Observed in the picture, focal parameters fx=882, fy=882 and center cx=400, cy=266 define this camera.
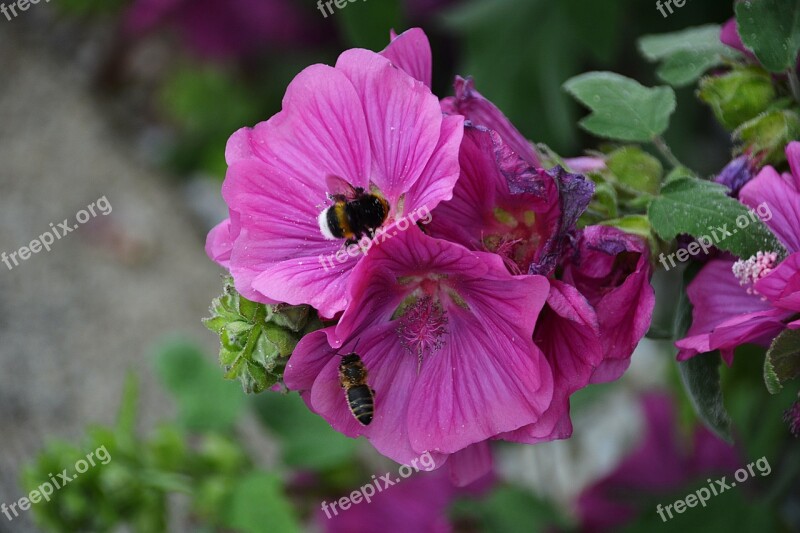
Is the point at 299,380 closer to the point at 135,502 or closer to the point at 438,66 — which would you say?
the point at 135,502

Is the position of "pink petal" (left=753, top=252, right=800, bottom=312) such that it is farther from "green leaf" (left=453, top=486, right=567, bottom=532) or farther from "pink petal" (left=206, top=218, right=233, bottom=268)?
"green leaf" (left=453, top=486, right=567, bottom=532)

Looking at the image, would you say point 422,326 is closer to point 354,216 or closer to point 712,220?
point 354,216

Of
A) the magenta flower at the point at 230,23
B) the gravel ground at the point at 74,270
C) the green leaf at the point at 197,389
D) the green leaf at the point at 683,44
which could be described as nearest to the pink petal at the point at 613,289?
the green leaf at the point at 683,44

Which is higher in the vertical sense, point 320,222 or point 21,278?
point 21,278

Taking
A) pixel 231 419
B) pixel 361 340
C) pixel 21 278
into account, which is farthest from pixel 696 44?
pixel 21 278

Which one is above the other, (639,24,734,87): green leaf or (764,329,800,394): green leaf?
(639,24,734,87): green leaf

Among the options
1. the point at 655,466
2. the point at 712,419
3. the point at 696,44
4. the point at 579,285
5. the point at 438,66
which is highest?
the point at 438,66

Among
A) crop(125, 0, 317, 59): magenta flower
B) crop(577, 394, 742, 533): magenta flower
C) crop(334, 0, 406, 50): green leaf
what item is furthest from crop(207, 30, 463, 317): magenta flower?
crop(125, 0, 317, 59): magenta flower
